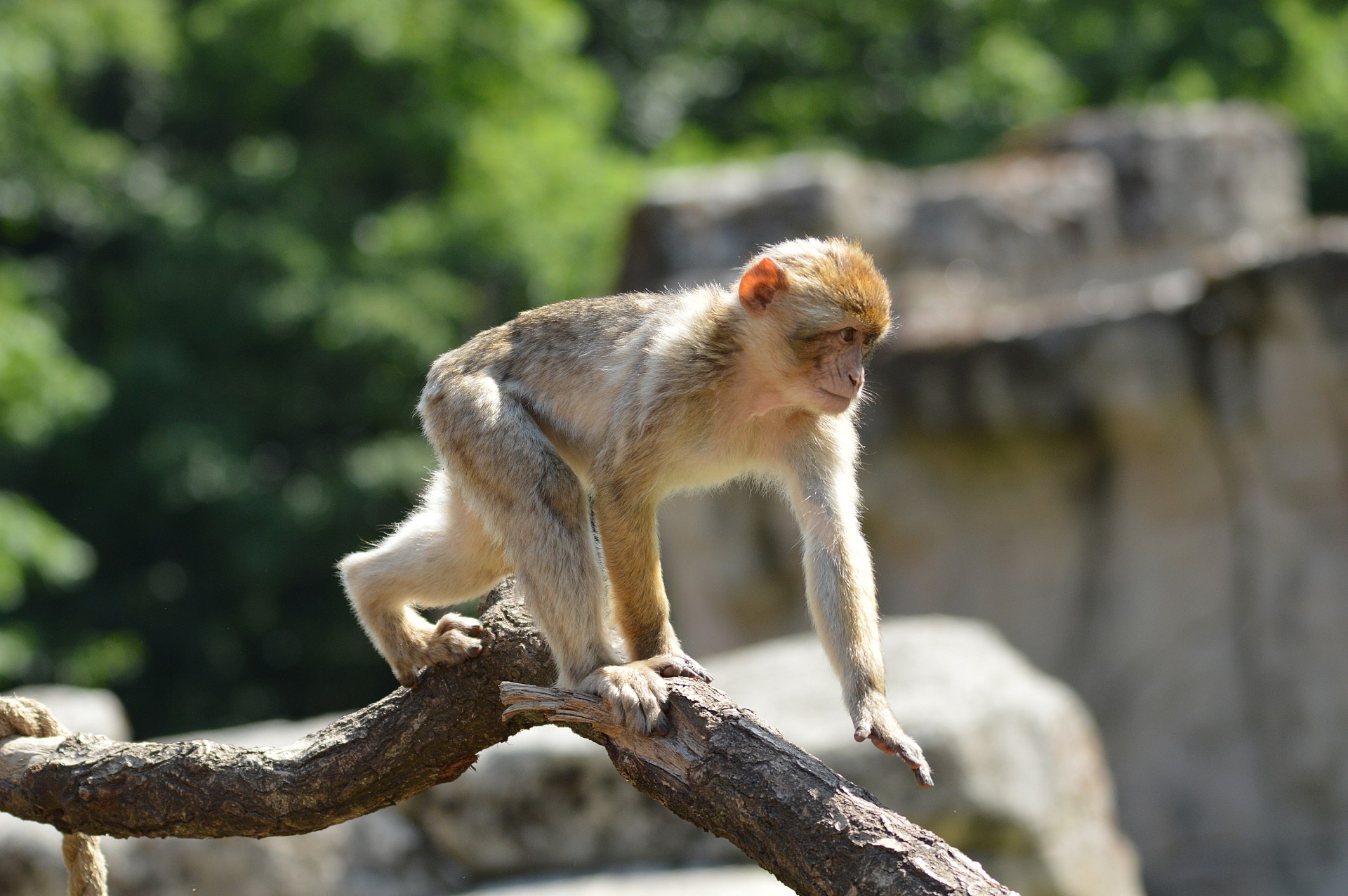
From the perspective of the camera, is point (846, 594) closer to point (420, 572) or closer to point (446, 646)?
point (446, 646)

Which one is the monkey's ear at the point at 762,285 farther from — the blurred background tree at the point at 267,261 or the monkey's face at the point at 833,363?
the blurred background tree at the point at 267,261

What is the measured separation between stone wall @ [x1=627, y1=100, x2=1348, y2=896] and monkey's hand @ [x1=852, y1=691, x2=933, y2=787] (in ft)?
22.5

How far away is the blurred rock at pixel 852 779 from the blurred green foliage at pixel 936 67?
10.6 m

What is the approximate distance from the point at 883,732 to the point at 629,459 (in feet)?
3.21

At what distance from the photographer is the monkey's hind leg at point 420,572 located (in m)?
4.18

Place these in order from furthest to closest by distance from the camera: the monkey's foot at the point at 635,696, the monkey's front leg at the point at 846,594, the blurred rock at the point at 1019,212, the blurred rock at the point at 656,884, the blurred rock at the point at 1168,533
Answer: the blurred rock at the point at 1019,212
the blurred rock at the point at 1168,533
the blurred rock at the point at 656,884
the monkey's front leg at the point at 846,594
the monkey's foot at the point at 635,696

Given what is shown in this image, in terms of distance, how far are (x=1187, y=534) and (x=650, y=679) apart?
793cm

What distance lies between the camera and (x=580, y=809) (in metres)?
7.11

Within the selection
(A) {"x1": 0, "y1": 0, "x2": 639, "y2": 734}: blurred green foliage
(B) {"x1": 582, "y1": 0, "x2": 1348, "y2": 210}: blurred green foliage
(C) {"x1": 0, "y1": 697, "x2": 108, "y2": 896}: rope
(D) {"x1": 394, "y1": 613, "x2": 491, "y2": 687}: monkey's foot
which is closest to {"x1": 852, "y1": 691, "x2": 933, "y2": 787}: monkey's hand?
(D) {"x1": 394, "y1": 613, "x2": 491, "y2": 687}: monkey's foot

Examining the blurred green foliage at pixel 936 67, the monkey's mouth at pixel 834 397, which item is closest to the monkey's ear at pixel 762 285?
the monkey's mouth at pixel 834 397

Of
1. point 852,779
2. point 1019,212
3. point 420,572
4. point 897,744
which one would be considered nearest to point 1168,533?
point 1019,212

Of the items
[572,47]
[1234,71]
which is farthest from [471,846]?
[1234,71]

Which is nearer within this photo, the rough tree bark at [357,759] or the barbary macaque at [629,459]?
the rough tree bark at [357,759]

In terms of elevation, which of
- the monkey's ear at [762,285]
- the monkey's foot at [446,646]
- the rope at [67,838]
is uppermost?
the monkey's ear at [762,285]
